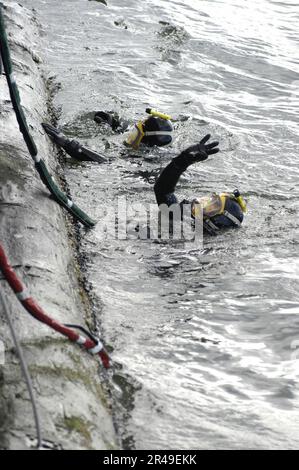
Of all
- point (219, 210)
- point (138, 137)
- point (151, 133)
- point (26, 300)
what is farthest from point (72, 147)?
point (26, 300)

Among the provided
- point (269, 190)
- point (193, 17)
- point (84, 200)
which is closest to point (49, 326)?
point (84, 200)

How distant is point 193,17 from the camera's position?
43.5 ft

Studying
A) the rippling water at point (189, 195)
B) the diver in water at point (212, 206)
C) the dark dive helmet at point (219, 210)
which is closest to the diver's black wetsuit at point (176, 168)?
the diver in water at point (212, 206)

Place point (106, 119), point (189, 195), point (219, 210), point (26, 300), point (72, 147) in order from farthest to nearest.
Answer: point (106, 119), point (72, 147), point (189, 195), point (219, 210), point (26, 300)

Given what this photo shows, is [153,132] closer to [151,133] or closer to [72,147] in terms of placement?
[151,133]

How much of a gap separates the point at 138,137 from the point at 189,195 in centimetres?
102

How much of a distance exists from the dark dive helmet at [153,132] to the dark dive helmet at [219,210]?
4.98ft

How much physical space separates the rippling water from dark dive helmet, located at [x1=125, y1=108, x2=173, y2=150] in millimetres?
207

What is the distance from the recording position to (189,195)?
7.04 meters

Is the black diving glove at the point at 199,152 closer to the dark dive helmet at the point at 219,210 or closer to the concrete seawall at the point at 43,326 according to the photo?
the dark dive helmet at the point at 219,210

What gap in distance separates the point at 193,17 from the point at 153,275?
29.9ft

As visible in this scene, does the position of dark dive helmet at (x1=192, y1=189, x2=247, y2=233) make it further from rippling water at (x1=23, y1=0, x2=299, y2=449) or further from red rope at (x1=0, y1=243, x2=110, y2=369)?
red rope at (x1=0, y1=243, x2=110, y2=369)

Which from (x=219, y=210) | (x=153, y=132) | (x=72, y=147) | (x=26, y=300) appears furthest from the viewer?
(x=153, y=132)

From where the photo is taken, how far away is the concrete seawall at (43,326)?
308cm
